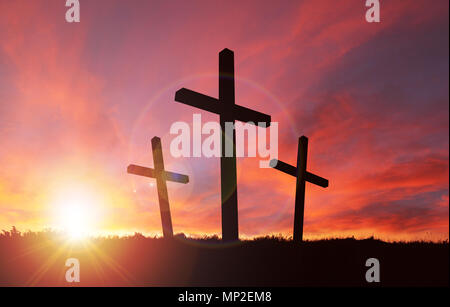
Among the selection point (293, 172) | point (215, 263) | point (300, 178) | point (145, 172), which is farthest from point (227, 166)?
point (145, 172)

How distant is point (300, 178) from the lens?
1207cm

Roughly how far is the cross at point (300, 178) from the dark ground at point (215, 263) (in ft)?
2.82

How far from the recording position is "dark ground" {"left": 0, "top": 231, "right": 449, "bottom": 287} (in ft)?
27.6

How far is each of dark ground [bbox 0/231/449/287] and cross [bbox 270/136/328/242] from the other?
0.86 metres

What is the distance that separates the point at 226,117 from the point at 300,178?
3501 mm

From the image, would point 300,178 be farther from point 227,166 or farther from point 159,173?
point 159,173

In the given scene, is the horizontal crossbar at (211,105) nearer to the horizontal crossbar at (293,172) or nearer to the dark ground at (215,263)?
the horizontal crossbar at (293,172)

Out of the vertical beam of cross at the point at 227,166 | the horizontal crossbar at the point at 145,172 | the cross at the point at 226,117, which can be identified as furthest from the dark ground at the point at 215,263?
the horizontal crossbar at the point at 145,172

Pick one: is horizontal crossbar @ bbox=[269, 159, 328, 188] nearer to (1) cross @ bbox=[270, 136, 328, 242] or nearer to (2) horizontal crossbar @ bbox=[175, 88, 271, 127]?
(1) cross @ bbox=[270, 136, 328, 242]

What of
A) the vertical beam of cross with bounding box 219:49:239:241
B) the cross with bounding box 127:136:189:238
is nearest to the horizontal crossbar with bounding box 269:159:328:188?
the vertical beam of cross with bounding box 219:49:239:241
